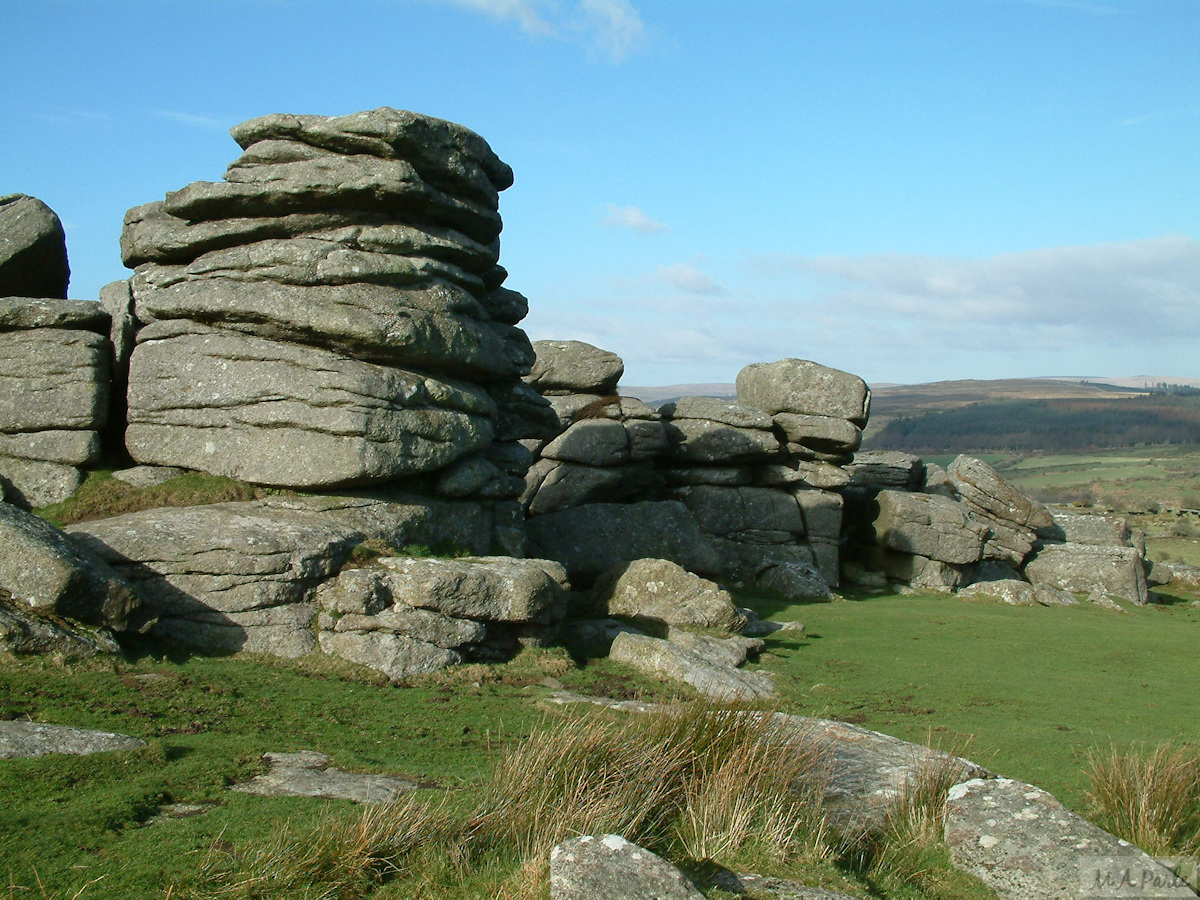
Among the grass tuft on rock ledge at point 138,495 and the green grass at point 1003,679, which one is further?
the grass tuft on rock ledge at point 138,495

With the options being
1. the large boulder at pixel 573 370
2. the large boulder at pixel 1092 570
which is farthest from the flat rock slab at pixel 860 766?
the large boulder at pixel 1092 570

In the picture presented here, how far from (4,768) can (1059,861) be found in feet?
33.1

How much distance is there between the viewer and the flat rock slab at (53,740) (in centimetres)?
986

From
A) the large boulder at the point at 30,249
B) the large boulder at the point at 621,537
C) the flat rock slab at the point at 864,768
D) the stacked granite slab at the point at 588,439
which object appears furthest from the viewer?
the stacked granite slab at the point at 588,439

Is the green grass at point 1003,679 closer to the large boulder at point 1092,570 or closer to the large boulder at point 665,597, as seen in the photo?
the large boulder at point 665,597

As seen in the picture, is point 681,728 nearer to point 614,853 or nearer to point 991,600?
point 614,853

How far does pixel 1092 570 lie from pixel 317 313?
2945 cm

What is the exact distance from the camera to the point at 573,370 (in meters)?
36.8

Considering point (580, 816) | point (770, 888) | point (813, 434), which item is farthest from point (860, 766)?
point (813, 434)

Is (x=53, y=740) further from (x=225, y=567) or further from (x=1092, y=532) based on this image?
(x=1092, y=532)

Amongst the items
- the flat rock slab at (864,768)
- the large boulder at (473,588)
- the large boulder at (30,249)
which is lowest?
the flat rock slab at (864,768)

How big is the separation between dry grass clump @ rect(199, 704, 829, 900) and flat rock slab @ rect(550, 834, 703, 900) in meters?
0.29

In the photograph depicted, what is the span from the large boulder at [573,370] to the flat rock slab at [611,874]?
29.5m

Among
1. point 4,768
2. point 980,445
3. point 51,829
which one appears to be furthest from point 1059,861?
point 980,445
